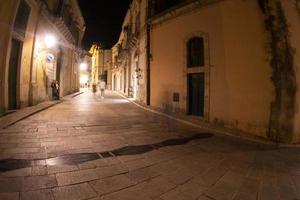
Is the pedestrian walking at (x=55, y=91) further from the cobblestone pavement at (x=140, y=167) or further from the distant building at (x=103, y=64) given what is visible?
the distant building at (x=103, y=64)

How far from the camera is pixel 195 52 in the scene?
1015 centimetres

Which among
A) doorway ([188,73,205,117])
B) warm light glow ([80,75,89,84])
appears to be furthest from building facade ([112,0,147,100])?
warm light glow ([80,75,89,84])

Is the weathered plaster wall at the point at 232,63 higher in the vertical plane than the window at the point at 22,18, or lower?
lower

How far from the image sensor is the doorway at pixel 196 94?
9.80 m

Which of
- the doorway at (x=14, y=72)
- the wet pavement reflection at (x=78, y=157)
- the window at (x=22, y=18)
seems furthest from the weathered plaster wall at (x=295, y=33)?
the doorway at (x=14, y=72)

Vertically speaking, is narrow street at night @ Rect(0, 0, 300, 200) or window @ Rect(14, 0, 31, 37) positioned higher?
window @ Rect(14, 0, 31, 37)

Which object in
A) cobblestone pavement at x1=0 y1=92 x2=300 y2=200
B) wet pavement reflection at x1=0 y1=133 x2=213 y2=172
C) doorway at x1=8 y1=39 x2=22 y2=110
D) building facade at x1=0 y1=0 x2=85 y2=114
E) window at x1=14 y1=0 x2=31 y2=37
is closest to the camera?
cobblestone pavement at x1=0 y1=92 x2=300 y2=200

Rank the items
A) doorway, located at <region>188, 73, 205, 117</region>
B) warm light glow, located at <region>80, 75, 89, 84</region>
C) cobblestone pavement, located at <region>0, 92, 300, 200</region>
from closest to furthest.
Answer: cobblestone pavement, located at <region>0, 92, 300, 200</region> < doorway, located at <region>188, 73, 205, 117</region> < warm light glow, located at <region>80, 75, 89, 84</region>

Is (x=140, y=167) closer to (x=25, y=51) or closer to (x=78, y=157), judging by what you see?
(x=78, y=157)

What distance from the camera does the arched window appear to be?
9844 millimetres

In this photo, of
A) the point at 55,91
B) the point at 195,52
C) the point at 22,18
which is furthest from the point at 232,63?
the point at 55,91

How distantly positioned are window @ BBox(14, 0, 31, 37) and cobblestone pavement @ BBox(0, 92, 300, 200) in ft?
17.5

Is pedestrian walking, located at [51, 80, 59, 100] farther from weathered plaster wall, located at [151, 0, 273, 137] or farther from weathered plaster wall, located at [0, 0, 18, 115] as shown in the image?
weathered plaster wall, located at [151, 0, 273, 137]

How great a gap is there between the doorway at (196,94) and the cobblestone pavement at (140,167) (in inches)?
135
